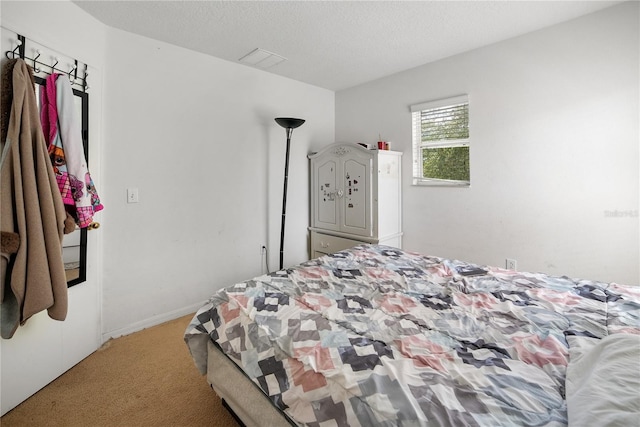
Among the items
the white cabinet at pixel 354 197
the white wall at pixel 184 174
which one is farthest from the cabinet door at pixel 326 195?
the white wall at pixel 184 174

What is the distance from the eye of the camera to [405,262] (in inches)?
77.7

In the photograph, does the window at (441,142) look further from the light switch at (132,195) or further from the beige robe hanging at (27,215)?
the beige robe hanging at (27,215)

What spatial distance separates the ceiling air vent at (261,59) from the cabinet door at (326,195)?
1.14 m

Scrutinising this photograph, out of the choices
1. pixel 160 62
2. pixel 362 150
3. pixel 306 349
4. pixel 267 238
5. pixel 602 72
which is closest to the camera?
pixel 306 349

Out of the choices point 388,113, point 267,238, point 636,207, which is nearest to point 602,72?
point 636,207

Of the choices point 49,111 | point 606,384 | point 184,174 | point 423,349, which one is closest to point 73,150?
point 49,111

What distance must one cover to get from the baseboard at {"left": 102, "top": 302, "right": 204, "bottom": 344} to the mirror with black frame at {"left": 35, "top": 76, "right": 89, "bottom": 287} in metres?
0.53

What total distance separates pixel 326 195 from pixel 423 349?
98.5 inches

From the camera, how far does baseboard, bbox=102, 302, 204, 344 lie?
2.22 m

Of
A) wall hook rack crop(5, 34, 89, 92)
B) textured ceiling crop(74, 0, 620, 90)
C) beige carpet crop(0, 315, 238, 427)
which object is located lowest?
beige carpet crop(0, 315, 238, 427)

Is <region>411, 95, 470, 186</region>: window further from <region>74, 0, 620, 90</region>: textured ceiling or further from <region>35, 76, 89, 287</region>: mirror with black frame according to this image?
<region>35, 76, 89, 287</region>: mirror with black frame

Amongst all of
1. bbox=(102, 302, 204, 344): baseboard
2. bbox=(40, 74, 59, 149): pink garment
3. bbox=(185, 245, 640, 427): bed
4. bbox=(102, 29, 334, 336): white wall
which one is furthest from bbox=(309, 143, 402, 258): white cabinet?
bbox=(40, 74, 59, 149): pink garment

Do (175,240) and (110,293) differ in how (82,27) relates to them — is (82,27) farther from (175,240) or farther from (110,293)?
(110,293)

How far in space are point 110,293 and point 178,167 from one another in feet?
3.65
